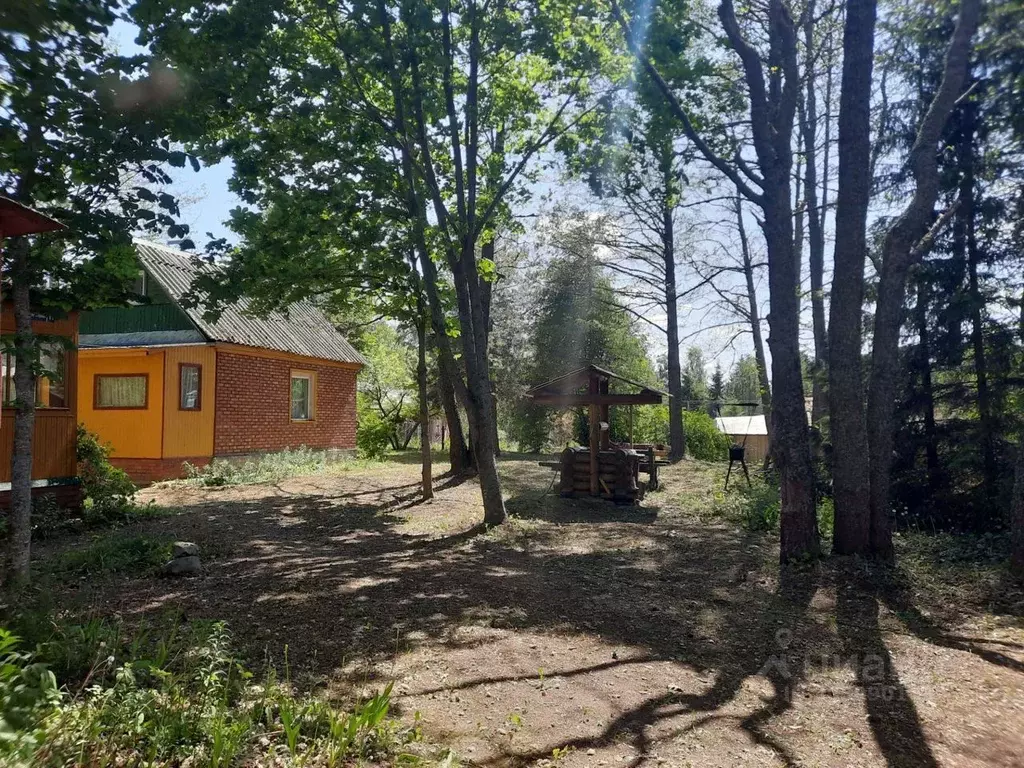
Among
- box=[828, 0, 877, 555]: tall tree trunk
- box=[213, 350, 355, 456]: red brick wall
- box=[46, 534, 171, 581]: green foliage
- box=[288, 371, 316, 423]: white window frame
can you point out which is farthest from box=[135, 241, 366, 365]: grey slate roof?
box=[828, 0, 877, 555]: tall tree trunk

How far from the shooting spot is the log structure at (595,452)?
13.8 m

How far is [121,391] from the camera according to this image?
1644 centimetres

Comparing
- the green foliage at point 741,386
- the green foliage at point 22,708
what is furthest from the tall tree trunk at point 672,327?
the green foliage at point 741,386

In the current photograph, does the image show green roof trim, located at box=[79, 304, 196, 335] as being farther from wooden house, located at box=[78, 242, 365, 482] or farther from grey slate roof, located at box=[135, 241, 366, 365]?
grey slate roof, located at box=[135, 241, 366, 365]

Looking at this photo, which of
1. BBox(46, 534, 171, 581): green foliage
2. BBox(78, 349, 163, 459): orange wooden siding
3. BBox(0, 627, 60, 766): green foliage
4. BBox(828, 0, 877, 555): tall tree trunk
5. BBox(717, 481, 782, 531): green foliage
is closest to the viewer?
BBox(0, 627, 60, 766): green foliage

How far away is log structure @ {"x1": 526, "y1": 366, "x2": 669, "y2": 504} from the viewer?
13.8m

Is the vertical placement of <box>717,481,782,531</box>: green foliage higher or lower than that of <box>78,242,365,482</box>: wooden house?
lower

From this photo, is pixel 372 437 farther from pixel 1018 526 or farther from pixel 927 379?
pixel 1018 526

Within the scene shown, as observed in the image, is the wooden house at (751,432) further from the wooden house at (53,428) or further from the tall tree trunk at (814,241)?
the wooden house at (53,428)

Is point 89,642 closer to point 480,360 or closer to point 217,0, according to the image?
point 217,0

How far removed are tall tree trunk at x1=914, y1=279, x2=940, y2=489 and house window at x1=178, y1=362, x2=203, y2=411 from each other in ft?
50.0

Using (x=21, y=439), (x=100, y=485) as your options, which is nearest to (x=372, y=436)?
(x=100, y=485)

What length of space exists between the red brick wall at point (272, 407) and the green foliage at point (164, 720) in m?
13.5

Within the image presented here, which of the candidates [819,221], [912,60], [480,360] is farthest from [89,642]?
[819,221]
